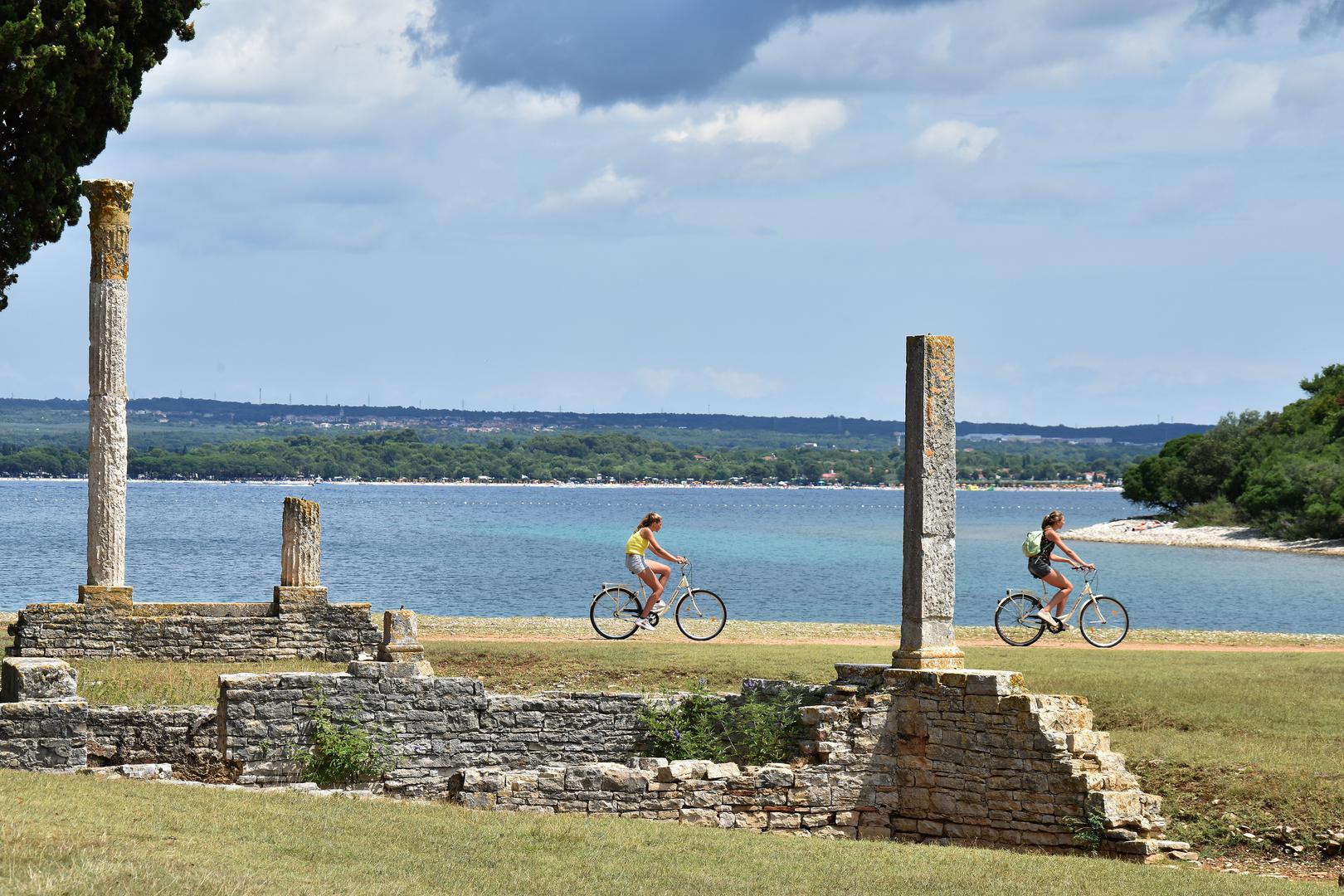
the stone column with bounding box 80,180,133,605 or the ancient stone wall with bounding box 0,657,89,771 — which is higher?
the stone column with bounding box 80,180,133,605

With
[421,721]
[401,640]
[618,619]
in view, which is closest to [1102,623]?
[618,619]

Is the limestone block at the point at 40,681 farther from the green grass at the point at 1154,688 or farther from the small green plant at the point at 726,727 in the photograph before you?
the small green plant at the point at 726,727

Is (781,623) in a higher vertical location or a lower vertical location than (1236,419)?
lower

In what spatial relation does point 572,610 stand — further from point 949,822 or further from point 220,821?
point 220,821

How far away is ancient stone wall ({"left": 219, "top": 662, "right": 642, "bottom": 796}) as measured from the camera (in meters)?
15.1

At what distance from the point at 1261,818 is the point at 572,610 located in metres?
36.4

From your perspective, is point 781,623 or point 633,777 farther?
point 781,623

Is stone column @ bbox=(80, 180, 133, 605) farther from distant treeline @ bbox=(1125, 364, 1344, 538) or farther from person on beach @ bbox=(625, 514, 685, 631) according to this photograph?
distant treeline @ bbox=(1125, 364, 1344, 538)

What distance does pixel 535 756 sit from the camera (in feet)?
51.9

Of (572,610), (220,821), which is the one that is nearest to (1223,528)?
(572,610)

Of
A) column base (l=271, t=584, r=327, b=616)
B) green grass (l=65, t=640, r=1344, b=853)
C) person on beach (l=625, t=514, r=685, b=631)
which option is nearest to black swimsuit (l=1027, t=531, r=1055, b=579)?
green grass (l=65, t=640, r=1344, b=853)

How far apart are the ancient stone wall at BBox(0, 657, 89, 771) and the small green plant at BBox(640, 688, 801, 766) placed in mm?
5394

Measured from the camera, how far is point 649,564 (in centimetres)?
2362

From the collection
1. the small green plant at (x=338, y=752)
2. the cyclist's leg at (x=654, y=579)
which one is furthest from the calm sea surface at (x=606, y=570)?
the small green plant at (x=338, y=752)
